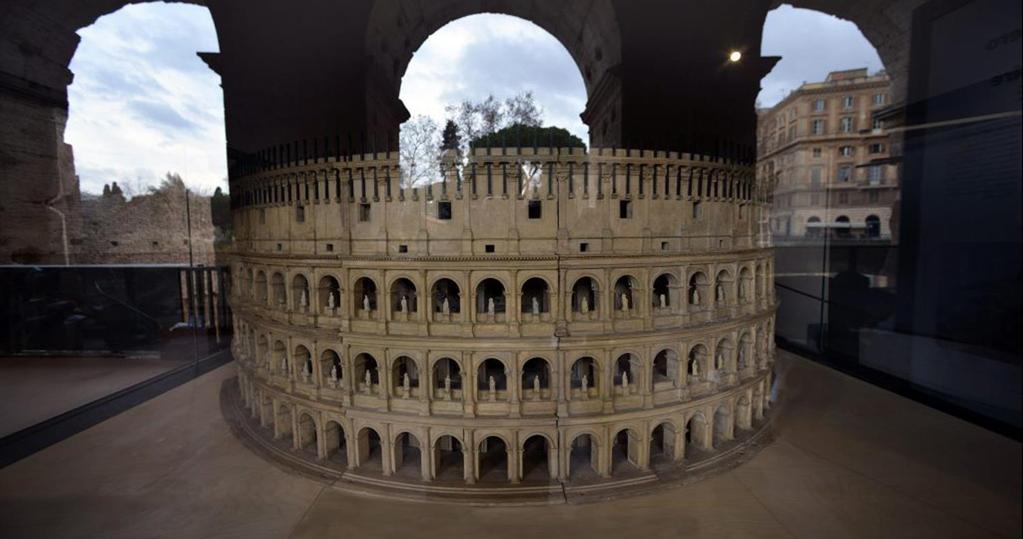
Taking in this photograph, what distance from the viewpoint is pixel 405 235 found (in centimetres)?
1055

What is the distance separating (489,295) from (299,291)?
19.6 feet

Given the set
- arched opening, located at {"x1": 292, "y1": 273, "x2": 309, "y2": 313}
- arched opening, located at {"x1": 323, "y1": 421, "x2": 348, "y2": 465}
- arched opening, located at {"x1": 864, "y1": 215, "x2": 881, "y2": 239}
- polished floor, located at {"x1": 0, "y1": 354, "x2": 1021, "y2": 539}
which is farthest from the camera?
arched opening, located at {"x1": 292, "y1": 273, "x2": 309, "y2": 313}

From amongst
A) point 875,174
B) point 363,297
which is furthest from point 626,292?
point 363,297

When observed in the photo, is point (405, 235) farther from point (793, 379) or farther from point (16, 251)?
point (793, 379)

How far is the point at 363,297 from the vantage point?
11.6 metres

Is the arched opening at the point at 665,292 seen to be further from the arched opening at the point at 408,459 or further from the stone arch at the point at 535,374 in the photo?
the arched opening at the point at 408,459

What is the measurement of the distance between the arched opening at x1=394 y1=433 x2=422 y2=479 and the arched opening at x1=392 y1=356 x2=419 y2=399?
1.27 meters

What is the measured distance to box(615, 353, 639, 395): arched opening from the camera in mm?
10852

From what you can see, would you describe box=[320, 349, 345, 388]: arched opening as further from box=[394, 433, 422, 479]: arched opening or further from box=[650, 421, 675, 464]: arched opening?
box=[650, 421, 675, 464]: arched opening

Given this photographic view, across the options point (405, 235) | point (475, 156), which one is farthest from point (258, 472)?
point (475, 156)

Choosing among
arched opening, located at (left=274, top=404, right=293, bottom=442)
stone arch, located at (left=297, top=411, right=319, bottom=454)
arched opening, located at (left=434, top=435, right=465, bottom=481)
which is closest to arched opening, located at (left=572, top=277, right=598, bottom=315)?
arched opening, located at (left=434, top=435, right=465, bottom=481)

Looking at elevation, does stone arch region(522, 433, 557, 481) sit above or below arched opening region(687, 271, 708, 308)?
below

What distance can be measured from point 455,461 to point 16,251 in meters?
13.9

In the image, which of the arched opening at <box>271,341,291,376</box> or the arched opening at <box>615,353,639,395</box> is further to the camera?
the arched opening at <box>271,341,291,376</box>
